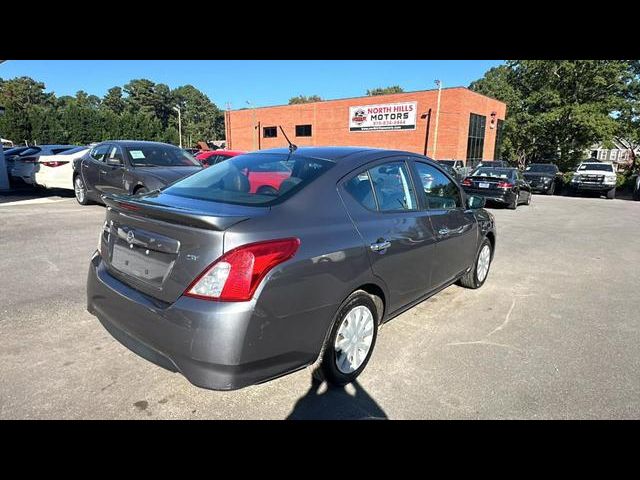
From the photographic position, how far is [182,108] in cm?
11138

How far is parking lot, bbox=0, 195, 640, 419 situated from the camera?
2594 millimetres

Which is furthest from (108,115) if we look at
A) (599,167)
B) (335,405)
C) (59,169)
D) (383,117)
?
(335,405)

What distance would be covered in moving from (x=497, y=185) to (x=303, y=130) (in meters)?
31.7

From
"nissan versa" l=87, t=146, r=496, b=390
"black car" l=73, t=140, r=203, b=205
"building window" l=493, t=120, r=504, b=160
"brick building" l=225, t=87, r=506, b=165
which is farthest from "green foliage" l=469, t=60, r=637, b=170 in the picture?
"nissan versa" l=87, t=146, r=496, b=390

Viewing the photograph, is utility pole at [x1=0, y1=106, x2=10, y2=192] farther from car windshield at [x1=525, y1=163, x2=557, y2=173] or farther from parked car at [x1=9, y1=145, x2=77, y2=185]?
car windshield at [x1=525, y1=163, x2=557, y2=173]

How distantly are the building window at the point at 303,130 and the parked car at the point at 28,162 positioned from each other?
31.1 meters

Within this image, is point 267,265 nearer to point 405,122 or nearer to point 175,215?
point 175,215

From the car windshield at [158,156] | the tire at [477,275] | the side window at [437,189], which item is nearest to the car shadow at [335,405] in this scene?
the side window at [437,189]

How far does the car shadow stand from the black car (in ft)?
19.7

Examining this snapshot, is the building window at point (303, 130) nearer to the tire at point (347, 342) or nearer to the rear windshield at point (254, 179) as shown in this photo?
the rear windshield at point (254, 179)

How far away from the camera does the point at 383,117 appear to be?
120 ft

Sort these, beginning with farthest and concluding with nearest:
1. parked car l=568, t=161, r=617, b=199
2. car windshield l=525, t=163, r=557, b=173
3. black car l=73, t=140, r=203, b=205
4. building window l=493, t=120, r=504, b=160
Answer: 1. building window l=493, t=120, r=504, b=160
2. car windshield l=525, t=163, r=557, b=173
3. parked car l=568, t=161, r=617, b=199
4. black car l=73, t=140, r=203, b=205

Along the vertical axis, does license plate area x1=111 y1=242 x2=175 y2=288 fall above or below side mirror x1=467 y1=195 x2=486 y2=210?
below
